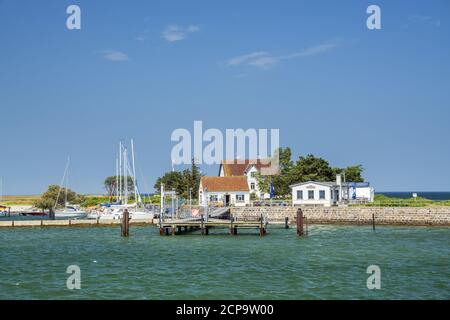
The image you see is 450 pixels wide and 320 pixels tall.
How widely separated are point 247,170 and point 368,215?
159 ft

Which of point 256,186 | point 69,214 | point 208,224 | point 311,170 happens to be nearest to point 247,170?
point 256,186

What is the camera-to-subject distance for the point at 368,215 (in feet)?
243

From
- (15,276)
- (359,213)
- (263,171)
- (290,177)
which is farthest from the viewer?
(263,171)

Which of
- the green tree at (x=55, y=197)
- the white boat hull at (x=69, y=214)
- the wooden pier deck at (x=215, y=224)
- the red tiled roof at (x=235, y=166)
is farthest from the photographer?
the green tree at (x=55, y=197)

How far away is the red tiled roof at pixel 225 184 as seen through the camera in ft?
327

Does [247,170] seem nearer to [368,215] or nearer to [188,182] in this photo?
[188,182]

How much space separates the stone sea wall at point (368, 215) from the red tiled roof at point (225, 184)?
1921 cm

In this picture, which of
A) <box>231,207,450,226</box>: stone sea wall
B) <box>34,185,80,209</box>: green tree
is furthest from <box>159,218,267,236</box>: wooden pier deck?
<box>34,185,80,209</box>: green tree

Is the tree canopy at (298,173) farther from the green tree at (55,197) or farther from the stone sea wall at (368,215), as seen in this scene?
the green tree at (55,197)

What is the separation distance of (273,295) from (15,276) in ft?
54.2

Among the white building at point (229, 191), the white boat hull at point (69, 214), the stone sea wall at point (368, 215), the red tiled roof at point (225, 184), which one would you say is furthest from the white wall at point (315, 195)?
the white boat hull at point (69, 214)
